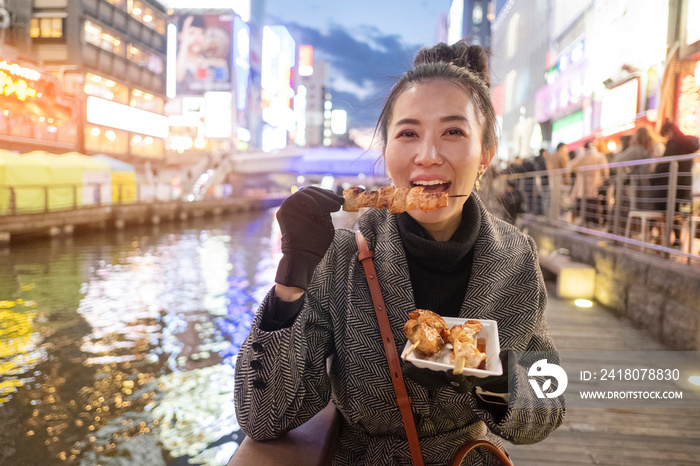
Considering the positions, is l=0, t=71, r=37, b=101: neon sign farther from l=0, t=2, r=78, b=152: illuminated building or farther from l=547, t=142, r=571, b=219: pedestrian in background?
l=547, t=142, r=571, b=219: pedestrian in background

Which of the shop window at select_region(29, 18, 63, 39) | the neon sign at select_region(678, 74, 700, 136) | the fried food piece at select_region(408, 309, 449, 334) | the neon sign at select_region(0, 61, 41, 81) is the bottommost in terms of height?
the fried food piece at select_region(408, 309, 449, 334)

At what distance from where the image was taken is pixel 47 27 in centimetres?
3014

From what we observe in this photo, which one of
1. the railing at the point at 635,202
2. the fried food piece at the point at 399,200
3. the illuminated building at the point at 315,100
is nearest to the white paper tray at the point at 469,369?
the fried food piece at the point at 399,200

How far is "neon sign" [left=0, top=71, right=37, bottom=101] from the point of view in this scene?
21953mm

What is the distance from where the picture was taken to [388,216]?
1.96 meters

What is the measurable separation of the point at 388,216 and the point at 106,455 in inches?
126

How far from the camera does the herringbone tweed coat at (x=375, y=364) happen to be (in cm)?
161

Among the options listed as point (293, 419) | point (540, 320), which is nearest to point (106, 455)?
point (293, 419)

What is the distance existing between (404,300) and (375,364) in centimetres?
24

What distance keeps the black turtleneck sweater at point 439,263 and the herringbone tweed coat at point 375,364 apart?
51mm

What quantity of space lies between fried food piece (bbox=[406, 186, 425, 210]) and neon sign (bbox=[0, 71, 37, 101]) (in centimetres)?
2594

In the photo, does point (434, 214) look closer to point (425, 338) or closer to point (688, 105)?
point (425, 338)

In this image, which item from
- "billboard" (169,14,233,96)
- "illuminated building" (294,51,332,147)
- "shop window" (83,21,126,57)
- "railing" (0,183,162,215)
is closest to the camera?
"railing" (0,183,162,215)

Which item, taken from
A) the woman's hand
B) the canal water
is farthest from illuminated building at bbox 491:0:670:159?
the canal water
